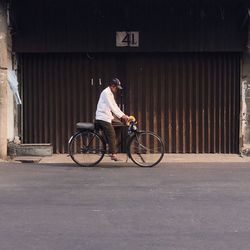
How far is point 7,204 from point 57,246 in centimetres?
215

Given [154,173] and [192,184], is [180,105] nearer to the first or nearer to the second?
[154,173]

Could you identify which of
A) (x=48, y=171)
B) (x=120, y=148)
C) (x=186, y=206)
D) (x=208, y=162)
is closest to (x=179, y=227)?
(x=186, y=206)

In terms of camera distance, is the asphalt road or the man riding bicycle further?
the man riding bicycle

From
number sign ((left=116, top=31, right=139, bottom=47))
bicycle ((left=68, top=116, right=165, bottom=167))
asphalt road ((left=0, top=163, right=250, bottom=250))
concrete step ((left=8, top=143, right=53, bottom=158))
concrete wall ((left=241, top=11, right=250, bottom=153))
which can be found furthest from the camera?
concrete wall ((left=241, top=11, right=250, bottom=153))

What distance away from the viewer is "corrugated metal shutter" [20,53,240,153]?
13047 mm

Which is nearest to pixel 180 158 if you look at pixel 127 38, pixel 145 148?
pixel 145 148

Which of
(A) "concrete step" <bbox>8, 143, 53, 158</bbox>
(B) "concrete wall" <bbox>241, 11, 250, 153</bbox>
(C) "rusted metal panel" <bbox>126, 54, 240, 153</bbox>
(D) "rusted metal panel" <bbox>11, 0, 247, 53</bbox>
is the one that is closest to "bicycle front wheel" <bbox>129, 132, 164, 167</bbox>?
(C) "rusted metal panel" <bbox>126, 54, 240, 153</bbox>

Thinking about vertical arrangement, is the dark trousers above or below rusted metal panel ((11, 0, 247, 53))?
below

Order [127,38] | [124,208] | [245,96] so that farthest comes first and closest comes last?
[245,96] < [127,38] < [124,208]

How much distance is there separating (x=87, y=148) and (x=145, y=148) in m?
1.13

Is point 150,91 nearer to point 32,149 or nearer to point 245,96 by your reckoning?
point 245,96

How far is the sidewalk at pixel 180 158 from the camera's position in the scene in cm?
1200

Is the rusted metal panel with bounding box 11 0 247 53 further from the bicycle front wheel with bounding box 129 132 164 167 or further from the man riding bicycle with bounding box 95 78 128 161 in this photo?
the bicycle front wheel with bounding box 129 132 164 167

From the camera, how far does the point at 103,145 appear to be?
36.6 feet
